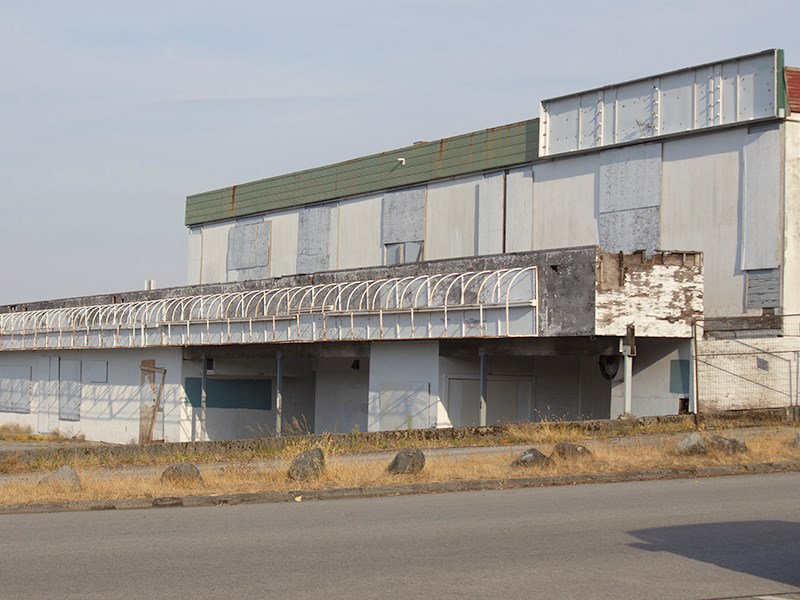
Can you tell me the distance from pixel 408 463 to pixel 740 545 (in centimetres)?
691

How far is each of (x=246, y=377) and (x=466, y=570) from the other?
A: 32.3 m

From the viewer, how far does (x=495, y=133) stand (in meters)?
38.2

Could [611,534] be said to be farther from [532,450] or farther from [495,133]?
[495,133]

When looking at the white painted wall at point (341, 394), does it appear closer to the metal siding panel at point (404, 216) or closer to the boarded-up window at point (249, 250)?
the metal siding panel at point (404, 216)

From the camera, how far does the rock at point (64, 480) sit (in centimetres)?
1548

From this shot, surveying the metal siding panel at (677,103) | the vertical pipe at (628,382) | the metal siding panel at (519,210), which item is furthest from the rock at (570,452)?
the metal siding panel at (519,210)

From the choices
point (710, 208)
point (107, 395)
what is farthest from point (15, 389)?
point (710, 208)

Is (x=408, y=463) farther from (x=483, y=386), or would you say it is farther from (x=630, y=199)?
(x=630, y=199)

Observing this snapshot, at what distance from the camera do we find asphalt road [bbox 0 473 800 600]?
8.50 m

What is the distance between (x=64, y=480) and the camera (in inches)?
613

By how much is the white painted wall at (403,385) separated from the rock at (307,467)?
47.7 feet

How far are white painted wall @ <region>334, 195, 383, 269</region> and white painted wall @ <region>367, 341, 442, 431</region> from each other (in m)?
9.66

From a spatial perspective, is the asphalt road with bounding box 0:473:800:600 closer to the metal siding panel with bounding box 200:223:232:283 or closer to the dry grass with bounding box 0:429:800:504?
the dry grass with bounding box 0:429:800:504

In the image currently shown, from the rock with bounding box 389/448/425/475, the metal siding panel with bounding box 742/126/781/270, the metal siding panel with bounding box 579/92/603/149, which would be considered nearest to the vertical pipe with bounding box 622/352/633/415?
the metal siding panel with bounding box 742/126/781/270
